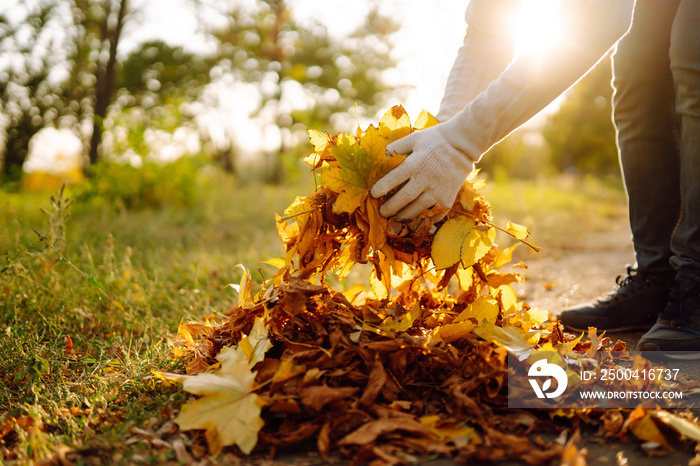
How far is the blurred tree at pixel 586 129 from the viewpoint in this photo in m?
15.2

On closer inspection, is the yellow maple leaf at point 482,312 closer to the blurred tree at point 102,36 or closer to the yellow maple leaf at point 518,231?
the yellow maple leaf at point 518,231

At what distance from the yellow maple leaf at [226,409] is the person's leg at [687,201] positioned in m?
1.43

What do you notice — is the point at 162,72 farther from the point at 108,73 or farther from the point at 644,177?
the point at 644,177

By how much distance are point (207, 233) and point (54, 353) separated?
2.82 meters

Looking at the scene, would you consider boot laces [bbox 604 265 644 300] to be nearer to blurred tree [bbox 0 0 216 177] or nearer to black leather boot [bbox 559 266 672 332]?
black leather boot [bbox 559 266 672 332]

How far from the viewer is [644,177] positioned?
209 centimetres

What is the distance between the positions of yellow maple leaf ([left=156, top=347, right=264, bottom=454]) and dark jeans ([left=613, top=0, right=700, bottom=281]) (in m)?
1.61

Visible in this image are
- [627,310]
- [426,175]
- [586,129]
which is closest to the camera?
[426,175]

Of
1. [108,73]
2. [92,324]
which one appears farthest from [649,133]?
[108,73]

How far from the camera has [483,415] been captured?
1184mm

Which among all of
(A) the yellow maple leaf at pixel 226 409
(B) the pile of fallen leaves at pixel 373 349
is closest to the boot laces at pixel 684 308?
(B) the pile of fallen leaves at pixel 373 349

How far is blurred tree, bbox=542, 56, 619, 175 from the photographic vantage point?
15180 millimetres
